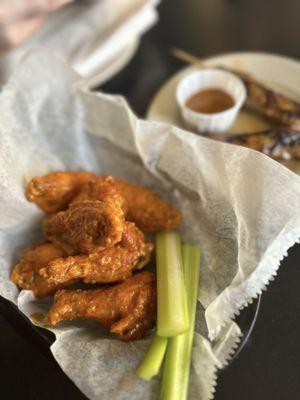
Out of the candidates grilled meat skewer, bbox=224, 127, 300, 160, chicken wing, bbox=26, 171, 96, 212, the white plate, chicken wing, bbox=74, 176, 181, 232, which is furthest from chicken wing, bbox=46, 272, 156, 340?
the white plate

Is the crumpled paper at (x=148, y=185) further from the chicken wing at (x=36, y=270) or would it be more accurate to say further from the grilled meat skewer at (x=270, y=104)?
the grilled meat skewer at (x=270, y=104)

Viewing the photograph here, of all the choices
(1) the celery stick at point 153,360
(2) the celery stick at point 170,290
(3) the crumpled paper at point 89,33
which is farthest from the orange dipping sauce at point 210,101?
(1) the celery stick at point 153,360

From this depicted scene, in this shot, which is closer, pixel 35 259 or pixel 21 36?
pixel 35 259

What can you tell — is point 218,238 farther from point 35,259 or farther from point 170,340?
point 35,259

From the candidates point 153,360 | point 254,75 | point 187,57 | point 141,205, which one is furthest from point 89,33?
point 153,360

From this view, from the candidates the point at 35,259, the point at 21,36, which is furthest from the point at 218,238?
the point at 21,36

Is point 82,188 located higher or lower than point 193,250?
higher

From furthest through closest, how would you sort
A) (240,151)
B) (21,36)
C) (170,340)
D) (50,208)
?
1. (21,36)
2. (50,208)
3. (240,151)
4. (170,340)

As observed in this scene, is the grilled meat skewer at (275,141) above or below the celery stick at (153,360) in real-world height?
below
